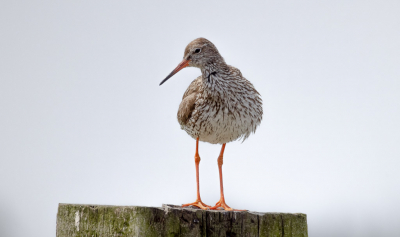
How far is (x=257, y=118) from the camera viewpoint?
855 centimetres

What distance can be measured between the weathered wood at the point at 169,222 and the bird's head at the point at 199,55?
158 inches

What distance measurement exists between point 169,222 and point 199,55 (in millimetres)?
4539

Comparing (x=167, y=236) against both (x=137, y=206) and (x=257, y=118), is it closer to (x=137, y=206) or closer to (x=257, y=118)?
(x=137, y=206)

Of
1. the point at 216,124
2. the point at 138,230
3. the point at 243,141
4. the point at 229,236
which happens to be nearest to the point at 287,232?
the point at 229,236

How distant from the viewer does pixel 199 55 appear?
834cm

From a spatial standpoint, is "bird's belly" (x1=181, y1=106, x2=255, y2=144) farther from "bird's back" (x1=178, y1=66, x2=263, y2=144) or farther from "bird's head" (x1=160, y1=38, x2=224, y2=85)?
"bird's head" (x1=160, y1=38, x2=224, y2=85)

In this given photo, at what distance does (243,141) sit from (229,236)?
4.47m

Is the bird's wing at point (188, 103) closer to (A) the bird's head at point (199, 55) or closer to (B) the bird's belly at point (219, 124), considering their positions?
(B) the bird's belly at point (219, 124)

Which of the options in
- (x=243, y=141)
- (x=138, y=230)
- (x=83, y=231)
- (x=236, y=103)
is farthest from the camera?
(x=243, y=141)

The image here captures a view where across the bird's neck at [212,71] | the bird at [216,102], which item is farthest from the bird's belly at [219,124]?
the bird's neck at [212,71]

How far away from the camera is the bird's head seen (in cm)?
834

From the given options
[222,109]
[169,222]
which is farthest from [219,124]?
[169,222]

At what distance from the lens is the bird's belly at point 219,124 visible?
26.9ft

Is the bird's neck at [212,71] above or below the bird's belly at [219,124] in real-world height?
above
